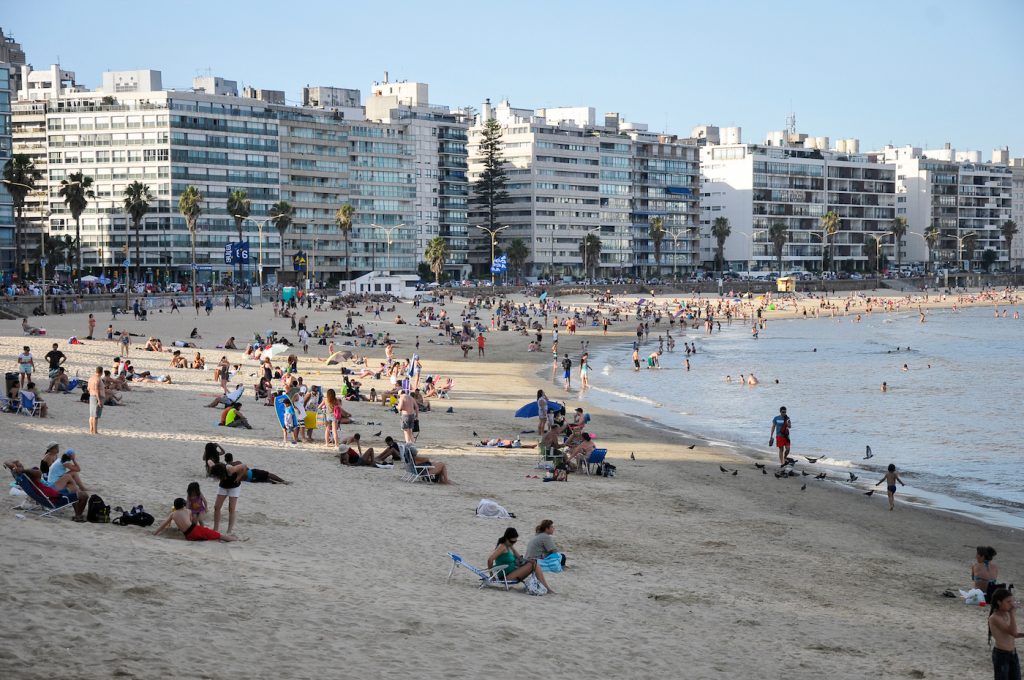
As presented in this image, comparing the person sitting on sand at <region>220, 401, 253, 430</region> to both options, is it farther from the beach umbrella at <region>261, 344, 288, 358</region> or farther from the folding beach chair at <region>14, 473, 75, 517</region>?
the beach umbrella at <region>261, 344, 288, 358</region>

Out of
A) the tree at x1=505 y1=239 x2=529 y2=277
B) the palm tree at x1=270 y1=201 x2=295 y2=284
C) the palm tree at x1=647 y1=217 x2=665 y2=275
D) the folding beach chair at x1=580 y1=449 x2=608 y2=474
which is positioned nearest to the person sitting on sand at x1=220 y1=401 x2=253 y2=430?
the folding beach chair at x1=580 y1=449 x2=608 y2=474

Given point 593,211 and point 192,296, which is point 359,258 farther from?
point 192,296

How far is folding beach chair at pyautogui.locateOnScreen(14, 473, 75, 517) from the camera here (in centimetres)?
1269

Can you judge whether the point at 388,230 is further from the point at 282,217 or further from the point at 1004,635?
the point at 1004,635

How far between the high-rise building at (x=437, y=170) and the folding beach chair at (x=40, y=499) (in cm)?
11634

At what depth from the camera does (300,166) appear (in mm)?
115688

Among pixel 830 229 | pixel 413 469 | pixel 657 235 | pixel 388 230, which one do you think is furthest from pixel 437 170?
pixel 413 469

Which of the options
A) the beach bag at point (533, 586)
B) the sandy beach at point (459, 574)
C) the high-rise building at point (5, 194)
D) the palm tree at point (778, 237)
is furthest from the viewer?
the palm tree at point (778, 237)

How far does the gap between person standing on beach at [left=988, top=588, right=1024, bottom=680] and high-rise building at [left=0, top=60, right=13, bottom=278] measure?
74.1 meters

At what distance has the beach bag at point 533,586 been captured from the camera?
1201 centimetres

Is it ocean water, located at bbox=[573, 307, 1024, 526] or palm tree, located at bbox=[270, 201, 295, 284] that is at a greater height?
palm tree, located at bbox=[270, 201, 295, 284]

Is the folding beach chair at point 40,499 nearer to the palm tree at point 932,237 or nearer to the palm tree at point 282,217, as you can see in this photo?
the palm tree at point 282,217

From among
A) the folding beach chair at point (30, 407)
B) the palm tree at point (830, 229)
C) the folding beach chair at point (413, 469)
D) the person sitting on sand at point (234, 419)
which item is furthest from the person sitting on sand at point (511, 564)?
the palm tree at point (830, 229)

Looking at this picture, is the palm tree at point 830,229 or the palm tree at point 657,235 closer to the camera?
the palm tree at point 657,235
